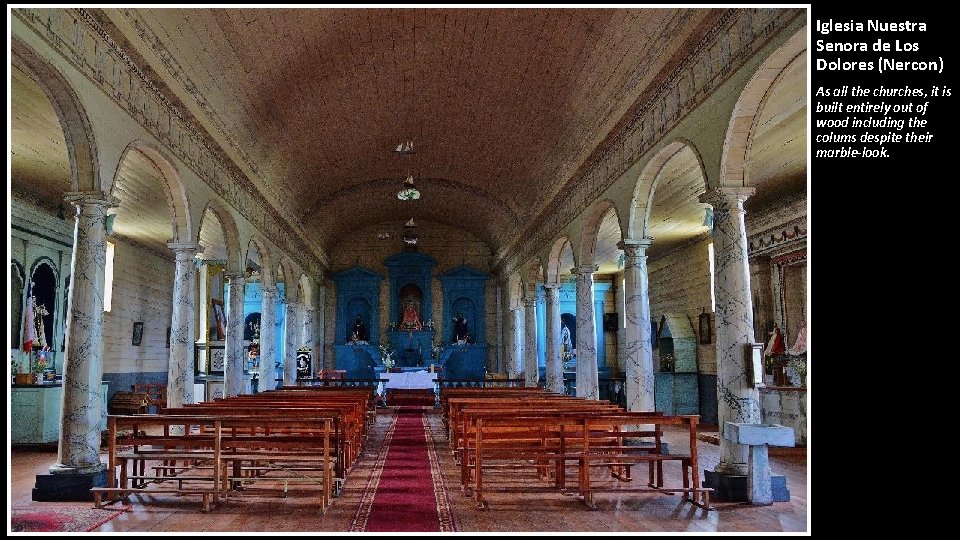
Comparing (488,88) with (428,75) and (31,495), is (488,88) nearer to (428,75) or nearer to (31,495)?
(428,75)

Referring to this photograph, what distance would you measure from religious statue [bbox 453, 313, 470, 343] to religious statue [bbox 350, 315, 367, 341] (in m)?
3.15

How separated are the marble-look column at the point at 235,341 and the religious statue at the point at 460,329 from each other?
13351 millimetres

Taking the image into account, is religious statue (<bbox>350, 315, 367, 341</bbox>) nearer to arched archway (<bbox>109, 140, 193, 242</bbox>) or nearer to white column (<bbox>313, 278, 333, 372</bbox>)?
white column (<bbox>313, 278, 333, 372</bbox>)

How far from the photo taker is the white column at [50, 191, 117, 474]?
8.09 metres

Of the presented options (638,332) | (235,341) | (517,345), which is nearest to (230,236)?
(235,341)

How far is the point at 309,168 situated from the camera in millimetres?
17969

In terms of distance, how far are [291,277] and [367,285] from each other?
7.11 meters

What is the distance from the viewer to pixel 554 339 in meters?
18.1

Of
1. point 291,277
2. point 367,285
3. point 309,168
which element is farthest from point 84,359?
point 367,285

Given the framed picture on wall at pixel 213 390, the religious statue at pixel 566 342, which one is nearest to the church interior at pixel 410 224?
the framed picture on wall at pixel 213 390

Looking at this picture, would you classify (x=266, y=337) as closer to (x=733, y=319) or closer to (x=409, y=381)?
(x=409, y=381)

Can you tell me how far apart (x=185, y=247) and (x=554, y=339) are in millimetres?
8770

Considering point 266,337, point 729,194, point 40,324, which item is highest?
point 729,194

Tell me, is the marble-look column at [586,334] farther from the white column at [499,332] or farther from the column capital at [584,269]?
the white column at [499,332]
